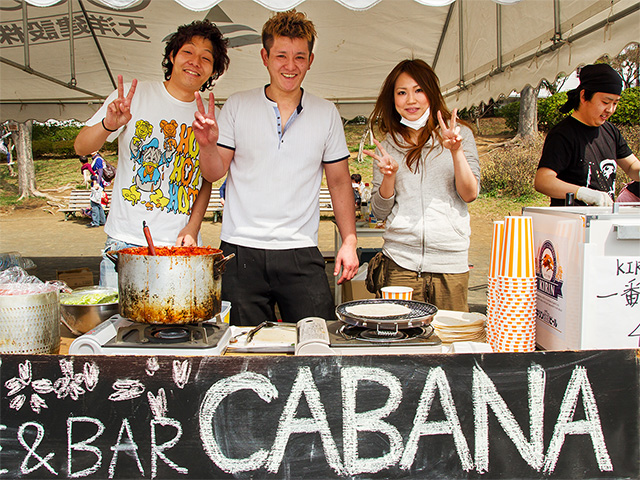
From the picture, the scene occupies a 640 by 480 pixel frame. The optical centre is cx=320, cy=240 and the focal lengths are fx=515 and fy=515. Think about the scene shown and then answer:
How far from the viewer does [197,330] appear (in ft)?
4.71

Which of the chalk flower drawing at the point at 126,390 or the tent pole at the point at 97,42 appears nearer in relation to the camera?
the chalk flower drawing at the point at 126,390

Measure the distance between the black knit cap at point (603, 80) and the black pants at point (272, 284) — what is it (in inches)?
74.2

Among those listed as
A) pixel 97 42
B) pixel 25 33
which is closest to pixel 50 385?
pixel 25 33

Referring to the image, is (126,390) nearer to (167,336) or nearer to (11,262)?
(167,336)

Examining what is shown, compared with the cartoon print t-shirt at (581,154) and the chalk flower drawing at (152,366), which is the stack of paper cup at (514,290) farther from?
the cartoon print t-shirt at (581,154)

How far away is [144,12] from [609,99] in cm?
323

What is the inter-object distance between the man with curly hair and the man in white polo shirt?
0.18m

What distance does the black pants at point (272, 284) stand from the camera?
2.15m

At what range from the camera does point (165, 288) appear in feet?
4.29

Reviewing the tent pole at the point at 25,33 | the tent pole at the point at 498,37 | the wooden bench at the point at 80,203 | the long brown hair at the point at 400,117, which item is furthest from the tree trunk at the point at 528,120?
the long brown hair at the point at 400,117

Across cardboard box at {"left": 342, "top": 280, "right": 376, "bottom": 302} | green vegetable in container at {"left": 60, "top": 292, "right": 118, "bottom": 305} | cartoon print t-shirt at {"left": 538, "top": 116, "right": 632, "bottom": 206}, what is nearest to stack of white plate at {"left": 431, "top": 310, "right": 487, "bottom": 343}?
green vegetable in container at {"left": 60, "top": 292, "right": 118, "bottom": 305}

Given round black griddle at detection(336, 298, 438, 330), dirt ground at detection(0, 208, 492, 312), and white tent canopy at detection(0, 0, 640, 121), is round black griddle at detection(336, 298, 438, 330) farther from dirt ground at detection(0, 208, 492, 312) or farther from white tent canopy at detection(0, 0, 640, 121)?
dirt ground at detection(0, 208, 492, 312)

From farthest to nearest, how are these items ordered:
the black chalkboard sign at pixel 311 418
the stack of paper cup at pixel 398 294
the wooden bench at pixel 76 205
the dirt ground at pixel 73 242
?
the wooden bench at pixel 76 205 < the dirt ground at pixel 73 242 < the stack of paper cup at pixel 398 294 < the black chalkboard sign at pixel 311 418

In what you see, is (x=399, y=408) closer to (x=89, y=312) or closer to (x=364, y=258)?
(x=89, y=312)
